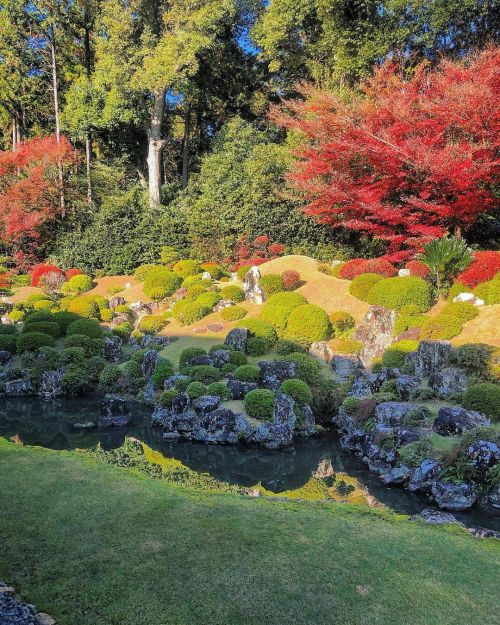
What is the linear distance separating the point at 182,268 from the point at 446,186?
36.0 feet

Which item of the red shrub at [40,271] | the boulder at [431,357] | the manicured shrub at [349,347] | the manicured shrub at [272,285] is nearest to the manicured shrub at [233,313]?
the manicured shrub at [272,285]

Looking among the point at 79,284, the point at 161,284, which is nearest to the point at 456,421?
the point at 161,284

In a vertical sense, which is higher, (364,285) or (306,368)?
(364,285)

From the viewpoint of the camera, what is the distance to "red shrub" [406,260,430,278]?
50.1 ft

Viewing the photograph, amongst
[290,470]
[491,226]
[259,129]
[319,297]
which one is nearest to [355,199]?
[319,297]

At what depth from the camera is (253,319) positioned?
1477cm

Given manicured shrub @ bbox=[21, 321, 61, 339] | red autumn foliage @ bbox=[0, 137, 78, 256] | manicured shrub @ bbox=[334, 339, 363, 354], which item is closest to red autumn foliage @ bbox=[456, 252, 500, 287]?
manicured shrub @ bbox=[334, 339, 363, 354]

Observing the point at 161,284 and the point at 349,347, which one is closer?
the point at 349,347

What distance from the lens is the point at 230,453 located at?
10047 millimetres

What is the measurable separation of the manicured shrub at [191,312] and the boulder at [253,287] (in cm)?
156

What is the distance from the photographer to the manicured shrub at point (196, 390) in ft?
37.5

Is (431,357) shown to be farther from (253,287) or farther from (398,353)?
(253,287)

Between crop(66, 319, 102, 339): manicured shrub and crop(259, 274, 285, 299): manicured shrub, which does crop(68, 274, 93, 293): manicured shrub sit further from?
crop(259, 274, 285, 299): manicured shrub

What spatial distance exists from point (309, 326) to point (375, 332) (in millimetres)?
1864
